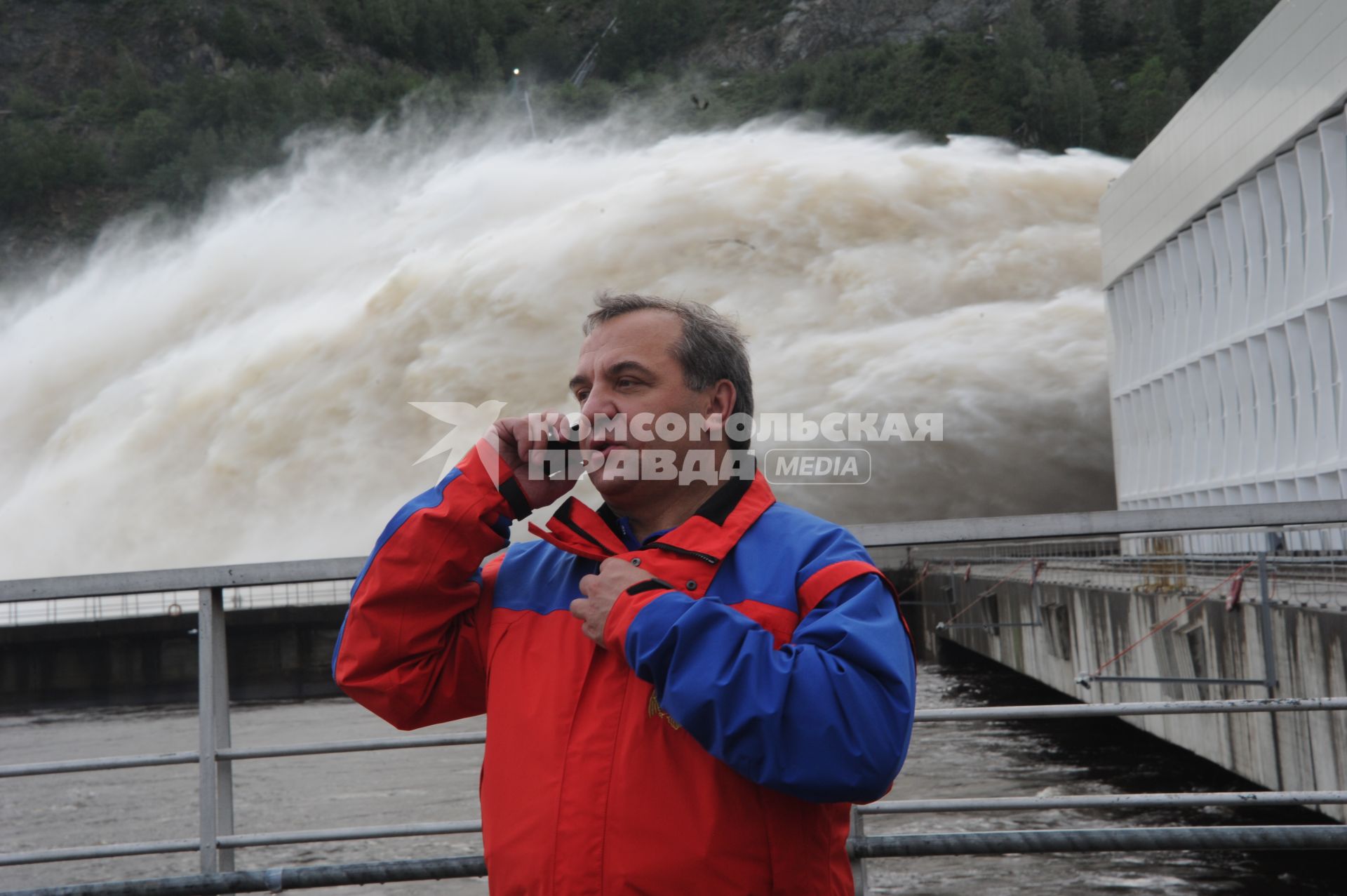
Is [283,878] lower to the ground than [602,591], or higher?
lower

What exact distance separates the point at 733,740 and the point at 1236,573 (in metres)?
11.4

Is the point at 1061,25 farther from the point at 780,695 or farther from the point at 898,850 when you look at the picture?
the point at 780,695

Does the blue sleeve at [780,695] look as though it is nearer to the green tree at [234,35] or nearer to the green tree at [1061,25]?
the green tree at [1061,25]

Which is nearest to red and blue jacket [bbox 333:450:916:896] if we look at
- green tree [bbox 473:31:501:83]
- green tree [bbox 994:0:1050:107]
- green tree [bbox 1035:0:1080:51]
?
green tree [bbox 994:0:1050:107]

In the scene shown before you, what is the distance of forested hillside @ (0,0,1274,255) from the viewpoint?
227ft

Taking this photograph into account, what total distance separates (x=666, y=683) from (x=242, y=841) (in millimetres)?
1609

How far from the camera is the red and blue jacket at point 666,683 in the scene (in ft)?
5.41

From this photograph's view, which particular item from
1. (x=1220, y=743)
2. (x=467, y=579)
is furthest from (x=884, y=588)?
(x=1220, y=743)

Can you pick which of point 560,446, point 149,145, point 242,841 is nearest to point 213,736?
point 242,841

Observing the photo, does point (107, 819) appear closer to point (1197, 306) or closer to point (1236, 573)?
point (1236, 573)

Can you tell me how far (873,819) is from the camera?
13.5 meters

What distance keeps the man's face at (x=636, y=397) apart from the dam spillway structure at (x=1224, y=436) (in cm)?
751

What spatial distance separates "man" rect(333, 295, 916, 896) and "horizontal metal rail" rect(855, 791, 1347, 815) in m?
0.87

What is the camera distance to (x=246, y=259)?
42.3 m
